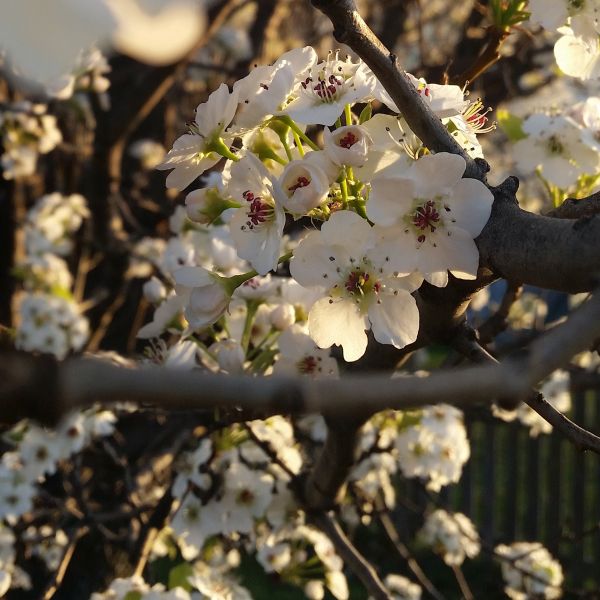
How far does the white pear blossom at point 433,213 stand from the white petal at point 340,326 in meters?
0.16

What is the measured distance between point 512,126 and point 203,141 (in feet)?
2.77

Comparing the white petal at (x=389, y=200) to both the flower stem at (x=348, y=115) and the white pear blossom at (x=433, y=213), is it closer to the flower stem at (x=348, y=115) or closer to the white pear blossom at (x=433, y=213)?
the white pear blossom at (x=433, y=213)

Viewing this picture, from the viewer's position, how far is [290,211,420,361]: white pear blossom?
39.2 inches

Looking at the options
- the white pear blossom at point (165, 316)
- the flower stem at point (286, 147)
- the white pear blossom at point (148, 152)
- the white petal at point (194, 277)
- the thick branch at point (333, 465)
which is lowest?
the white pear blossom at point (148, 152)

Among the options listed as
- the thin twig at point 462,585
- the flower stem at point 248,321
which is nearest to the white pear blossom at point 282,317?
the flower stem at point 248,321

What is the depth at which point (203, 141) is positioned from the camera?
44.8 inches

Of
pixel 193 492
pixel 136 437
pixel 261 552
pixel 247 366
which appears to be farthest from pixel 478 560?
pixel 247 366

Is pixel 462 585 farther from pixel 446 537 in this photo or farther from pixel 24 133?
pixel 24 133

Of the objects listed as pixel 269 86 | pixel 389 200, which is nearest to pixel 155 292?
pixel 269 86

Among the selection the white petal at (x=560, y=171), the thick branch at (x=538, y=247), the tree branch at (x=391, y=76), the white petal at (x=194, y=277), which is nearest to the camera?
the thick branch at (x=538, y=247)

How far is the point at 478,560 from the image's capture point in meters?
5.71

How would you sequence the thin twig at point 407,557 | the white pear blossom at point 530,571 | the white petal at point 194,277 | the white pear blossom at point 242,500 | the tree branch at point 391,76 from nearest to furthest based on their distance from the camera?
the tree branch at point 391,76 → the white petal at point 194,277 → the white pear blossom at point 242,500 → the thin twig at point 407,557 → the white pear blossom at point 530,571

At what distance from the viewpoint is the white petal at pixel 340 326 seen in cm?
111

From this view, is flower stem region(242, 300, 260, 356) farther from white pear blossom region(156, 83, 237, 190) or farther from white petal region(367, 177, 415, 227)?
white petal region(367, 177, 415, 227)
